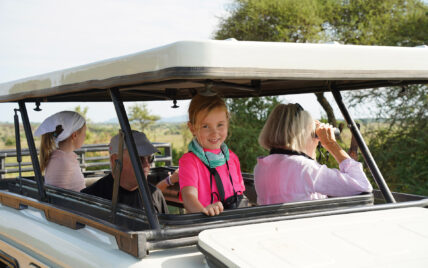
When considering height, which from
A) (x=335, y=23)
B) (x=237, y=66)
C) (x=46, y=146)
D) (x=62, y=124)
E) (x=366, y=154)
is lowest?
(x=366, y=154)

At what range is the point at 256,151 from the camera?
10.2 meters

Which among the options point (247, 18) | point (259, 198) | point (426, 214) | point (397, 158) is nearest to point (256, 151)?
point (397, 158)

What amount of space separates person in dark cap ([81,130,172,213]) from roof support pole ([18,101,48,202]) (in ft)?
0.85

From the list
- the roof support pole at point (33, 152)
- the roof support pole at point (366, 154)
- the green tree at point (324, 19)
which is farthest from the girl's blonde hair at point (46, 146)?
the green tree at point (324, 19)

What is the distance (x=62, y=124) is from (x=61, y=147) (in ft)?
0.56

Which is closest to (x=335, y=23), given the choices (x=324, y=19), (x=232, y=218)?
(x=324, y=19)

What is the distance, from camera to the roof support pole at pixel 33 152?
2.85 metres

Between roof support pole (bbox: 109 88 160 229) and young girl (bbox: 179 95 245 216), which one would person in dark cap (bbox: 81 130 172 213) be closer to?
young girl (bbox: 179 95 245 216)

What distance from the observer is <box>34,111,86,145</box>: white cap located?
11.3 feet

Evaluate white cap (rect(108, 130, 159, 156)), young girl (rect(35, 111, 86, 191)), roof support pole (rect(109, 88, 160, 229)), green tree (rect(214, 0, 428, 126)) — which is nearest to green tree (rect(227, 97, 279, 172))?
green tree (rect(214, 0, 428, 126))

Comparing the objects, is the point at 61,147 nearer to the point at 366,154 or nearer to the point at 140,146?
the point at 140,146

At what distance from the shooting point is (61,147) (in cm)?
351

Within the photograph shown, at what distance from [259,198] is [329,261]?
4.49ft

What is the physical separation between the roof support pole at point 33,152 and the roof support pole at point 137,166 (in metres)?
1.00
